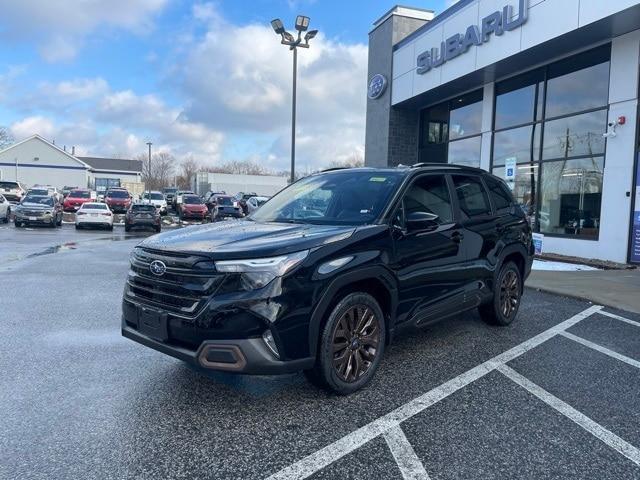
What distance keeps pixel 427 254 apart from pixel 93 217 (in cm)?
2069

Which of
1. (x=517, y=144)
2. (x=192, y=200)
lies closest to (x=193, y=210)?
(x=192, y=200)

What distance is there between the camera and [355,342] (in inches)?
156

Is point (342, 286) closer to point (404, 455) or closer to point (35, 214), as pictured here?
point (404, 455)

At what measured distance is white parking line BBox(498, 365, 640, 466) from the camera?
3203mm

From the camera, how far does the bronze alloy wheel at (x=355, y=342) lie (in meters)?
3.85

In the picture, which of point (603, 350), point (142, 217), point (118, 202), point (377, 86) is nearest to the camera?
point (603, 350)

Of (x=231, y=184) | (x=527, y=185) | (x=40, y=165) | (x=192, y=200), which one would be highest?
(x=40, y=165)

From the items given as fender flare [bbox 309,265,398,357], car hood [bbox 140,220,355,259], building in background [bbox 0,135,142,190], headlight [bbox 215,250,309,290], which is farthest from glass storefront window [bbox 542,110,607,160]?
building in background [bbox 0,135,142,190]

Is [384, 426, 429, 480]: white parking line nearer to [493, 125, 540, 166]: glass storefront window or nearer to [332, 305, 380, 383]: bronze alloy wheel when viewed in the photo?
[332, 305, 380, 383]: bronze alloy wheel

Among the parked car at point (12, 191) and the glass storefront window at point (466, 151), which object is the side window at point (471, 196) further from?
the parked car at point (12, 191)

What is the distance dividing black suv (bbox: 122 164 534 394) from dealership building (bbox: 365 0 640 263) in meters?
8.40

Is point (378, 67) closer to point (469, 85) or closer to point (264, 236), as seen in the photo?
point (469, 85)

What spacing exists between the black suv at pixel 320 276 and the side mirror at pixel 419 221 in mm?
13

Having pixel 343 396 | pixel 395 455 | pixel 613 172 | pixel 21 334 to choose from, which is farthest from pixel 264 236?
pixel 613 172
